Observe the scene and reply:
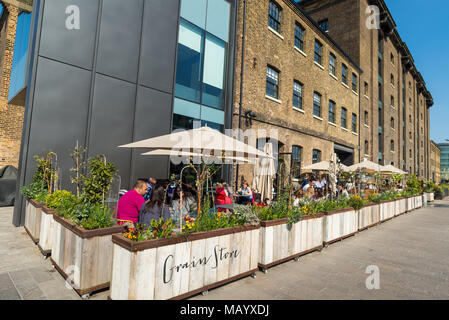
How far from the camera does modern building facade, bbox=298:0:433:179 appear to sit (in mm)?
22219

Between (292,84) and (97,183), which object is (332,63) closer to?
(292,84)

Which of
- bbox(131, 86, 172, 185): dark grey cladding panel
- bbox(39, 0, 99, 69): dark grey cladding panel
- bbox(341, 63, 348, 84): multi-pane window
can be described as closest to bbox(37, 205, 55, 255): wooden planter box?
bbox(131, 86, 172, 185): dark grey cladding panel

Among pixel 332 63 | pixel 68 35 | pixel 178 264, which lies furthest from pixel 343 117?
pixel 178 264

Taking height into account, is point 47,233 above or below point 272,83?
below

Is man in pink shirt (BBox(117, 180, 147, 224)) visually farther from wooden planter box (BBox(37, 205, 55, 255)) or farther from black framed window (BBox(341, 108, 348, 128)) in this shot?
black framed window (BBox(341, 108, 348, 128))

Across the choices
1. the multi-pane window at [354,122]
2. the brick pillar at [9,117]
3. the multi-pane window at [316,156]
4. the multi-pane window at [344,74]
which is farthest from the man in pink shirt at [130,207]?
the multi-pane window at [354,122]

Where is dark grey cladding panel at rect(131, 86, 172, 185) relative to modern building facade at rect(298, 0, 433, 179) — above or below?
below

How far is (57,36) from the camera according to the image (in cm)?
722

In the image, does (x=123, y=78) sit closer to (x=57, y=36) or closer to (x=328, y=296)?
(x=57, y=36)

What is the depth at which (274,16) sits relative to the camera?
13.5 m

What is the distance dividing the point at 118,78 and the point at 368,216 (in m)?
9.70

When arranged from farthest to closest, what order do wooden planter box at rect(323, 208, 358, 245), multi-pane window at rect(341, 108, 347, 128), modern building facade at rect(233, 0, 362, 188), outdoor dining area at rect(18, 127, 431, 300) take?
multi-pane window at rect(341, 108, 347, 128) < modern building facade at rect(233, 0, 362, 188) < wooden planter box at rect(323, 208, 358, 245) < outdoor dining area at rect(18, 127, 431, 300)

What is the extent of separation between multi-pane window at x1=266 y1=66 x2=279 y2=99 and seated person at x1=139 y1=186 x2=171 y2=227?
406 inches
